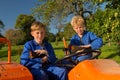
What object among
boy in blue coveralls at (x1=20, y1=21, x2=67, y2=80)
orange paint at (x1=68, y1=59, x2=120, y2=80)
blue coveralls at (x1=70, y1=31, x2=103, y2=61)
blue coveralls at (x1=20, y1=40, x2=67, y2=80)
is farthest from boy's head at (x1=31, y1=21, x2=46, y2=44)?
blue coveralls at (x1=70, y1=31, x2=103, y2=61)

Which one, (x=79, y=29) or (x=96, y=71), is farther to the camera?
(x=79, y=29)

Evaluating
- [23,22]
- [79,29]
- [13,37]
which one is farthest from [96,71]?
[23,22]

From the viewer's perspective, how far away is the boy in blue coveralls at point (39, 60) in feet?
17.1

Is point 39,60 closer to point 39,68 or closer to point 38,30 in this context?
point 39,68

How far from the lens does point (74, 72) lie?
496 centimetres

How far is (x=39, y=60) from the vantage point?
215 inches

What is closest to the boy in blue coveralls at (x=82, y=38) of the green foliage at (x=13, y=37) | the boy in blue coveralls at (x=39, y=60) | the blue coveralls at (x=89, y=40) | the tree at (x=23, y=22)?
the blue coveralls at (x=89, y=40)

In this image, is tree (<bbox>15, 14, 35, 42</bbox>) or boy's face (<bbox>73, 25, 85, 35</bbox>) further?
tree (<bbox>15, 14, 35, 42</bbox>)

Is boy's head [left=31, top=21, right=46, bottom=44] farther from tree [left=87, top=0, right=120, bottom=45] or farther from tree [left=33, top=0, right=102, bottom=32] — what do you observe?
tree [left=33, top=0, right=102, bottom=32]

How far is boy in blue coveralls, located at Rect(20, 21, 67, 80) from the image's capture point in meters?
5.21

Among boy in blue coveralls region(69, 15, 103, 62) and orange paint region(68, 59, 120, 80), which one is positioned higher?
boy in blue coveralls region(69, 15, 103, 62)

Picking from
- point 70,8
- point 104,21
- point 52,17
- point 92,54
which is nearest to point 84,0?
point 70,8

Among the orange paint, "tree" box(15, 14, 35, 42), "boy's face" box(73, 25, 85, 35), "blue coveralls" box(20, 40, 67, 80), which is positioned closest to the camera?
the orange paint

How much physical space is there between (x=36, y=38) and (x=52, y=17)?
102ft
